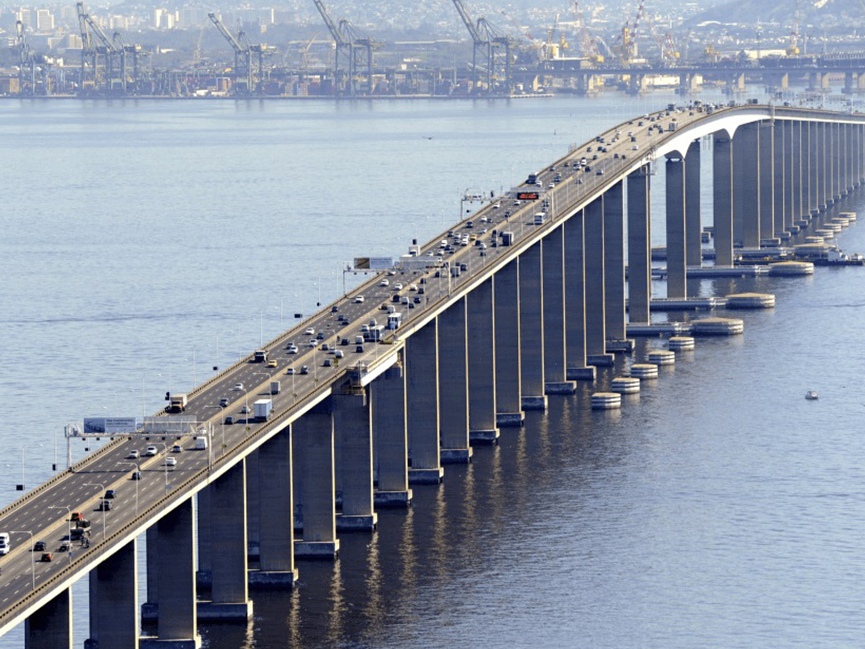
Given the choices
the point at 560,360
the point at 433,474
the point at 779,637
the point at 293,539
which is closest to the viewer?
the point at 779,637

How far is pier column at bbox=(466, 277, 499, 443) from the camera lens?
160750 millimetres

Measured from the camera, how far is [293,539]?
124 meters

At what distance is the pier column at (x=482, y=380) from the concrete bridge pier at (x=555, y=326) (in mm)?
21567

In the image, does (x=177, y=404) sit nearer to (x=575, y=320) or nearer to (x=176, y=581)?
(x=176, y=581)

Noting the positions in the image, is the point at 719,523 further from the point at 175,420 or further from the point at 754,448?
the point at 175,420

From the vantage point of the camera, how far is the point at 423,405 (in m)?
145

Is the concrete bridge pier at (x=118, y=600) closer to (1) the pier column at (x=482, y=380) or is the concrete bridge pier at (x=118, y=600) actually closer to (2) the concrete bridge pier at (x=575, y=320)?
(1) the pier column at (x=482, y=380)

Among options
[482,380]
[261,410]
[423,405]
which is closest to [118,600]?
[261,410]

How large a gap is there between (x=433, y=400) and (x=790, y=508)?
77.3 feet

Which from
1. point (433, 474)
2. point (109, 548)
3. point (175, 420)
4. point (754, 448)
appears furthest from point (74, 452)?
point (109, 548)

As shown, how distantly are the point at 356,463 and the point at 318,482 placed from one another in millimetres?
7326

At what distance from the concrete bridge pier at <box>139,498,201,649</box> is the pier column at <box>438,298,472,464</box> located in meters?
48.1

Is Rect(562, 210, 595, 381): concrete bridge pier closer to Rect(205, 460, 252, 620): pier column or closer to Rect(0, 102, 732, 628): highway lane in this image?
Rect(0, 102, 732, 628): highway lane

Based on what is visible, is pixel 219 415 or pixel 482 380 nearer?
pixel 219 415
